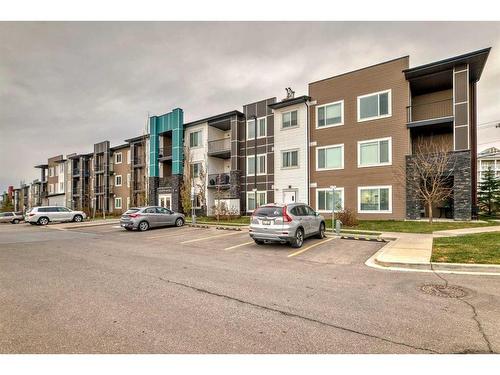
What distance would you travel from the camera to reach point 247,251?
1055 centimetres

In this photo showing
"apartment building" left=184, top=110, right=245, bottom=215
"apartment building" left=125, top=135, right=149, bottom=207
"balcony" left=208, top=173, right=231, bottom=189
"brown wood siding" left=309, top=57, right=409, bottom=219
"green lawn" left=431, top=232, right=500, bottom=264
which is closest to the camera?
"green lawn" left=431, top=232, right=500, bottom=264

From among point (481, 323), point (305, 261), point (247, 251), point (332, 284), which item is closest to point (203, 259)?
point (247, 251)

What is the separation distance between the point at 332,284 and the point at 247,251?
4.68 metres

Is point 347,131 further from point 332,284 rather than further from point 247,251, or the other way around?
point 332,284

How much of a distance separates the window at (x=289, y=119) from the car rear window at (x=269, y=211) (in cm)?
1563

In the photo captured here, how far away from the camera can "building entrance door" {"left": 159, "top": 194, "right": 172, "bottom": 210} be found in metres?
33.4

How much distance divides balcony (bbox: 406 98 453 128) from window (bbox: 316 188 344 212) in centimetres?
710

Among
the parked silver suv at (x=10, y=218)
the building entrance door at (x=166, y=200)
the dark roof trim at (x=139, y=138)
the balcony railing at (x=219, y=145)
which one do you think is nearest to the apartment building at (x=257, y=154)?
the balcony railing at (x=219, y=145)

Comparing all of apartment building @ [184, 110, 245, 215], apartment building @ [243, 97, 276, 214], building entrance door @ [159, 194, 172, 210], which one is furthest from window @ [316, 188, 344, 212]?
building entrance door @ [159, 194, 172, 210]

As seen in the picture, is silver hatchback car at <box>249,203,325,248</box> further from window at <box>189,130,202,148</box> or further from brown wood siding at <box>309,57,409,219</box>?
window at <box>189,130,202,148</box>

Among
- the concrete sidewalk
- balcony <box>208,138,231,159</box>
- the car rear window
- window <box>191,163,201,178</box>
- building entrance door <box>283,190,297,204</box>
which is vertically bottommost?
the concrete sidewalk

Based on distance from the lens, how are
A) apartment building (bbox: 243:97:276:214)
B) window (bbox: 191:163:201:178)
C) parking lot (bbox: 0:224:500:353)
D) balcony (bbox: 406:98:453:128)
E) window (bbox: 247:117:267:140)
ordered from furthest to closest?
1. window (bbox: 191:163:201:178)
2. window (bbox: 247:117:267:140)
3. apartment building (bbox: 243:97:276:214)
4. balcony (bbox: 406:98:453:128)
5. parking lot (bbox: 0:224:500:353)

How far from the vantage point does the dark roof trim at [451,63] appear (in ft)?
56.5

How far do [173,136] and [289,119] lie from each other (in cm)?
1508
